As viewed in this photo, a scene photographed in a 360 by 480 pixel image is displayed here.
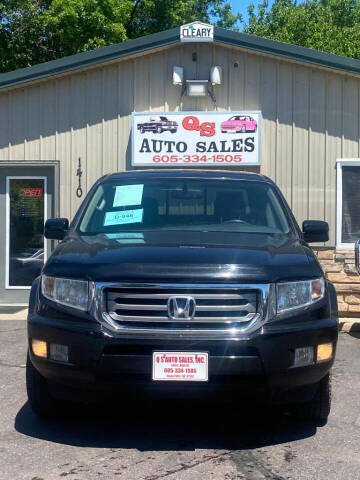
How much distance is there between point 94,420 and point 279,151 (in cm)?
615

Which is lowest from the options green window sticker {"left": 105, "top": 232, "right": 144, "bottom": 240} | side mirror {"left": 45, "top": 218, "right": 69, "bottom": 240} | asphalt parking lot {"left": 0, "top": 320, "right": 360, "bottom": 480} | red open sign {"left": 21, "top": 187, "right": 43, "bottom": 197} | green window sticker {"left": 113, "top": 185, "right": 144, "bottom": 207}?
asphalt parking lot {"left": 0, "top": 320, "right": 360, "bottom": 480}

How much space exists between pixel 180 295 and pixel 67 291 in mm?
704

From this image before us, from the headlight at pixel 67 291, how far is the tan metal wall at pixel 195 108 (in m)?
6.14

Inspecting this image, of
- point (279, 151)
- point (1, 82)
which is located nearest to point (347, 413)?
point (279, 151)

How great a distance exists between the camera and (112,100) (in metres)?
10.4

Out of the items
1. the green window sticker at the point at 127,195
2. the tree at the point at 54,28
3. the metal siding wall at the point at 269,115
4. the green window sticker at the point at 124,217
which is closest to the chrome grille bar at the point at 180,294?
the green window sticker at the point at 124,217

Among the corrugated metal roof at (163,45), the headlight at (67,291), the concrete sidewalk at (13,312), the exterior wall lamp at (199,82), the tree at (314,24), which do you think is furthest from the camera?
the tree at (314,24)

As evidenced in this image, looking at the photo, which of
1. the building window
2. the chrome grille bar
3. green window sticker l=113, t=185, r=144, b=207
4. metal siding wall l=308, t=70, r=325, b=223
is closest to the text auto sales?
metal siding wall l=308, t=70, r=325, b=223

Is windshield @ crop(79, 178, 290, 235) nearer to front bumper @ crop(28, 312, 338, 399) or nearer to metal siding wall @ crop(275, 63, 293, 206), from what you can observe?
front bumper @ crop(28, 312, 338, 399)

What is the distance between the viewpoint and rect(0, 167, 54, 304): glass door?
1077cm

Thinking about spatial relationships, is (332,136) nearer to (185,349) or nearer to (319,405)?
(319,405)

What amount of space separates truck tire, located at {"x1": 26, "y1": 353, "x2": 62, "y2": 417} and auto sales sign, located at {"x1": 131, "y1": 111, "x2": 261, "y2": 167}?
5.85m

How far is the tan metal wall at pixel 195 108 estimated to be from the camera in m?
10.1

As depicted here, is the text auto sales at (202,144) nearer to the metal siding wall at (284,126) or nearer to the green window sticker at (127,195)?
the metal siding wall at (284,126)
